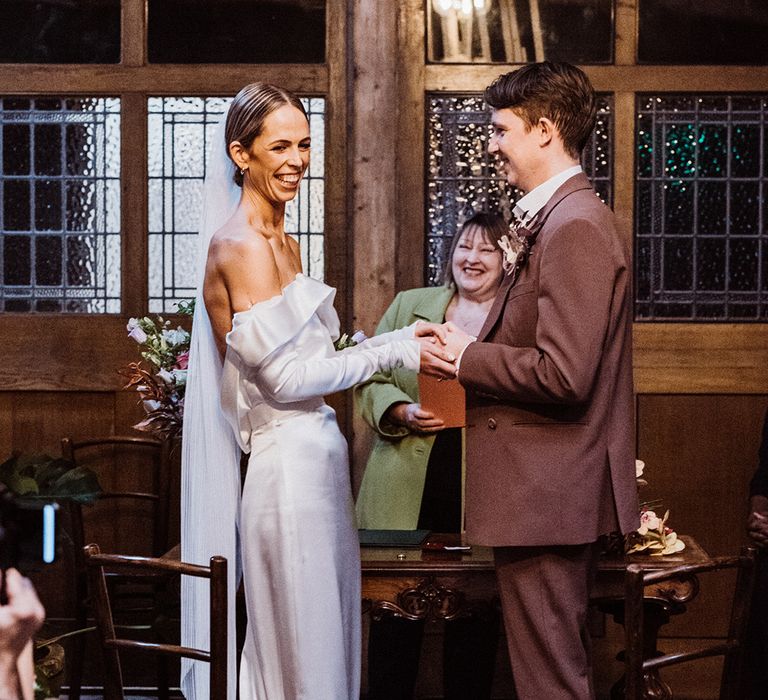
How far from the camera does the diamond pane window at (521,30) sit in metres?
4.39

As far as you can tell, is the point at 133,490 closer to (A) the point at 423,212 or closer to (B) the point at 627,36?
(A) the point at 423,212

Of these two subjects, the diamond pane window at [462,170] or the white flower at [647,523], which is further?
the diamond pane window at [462,170]

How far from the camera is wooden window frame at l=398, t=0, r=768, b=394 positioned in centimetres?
439

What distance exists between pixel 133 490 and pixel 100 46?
1.62m

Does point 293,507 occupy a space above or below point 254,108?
below

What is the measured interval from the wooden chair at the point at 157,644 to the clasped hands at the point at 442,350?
34.7 inches

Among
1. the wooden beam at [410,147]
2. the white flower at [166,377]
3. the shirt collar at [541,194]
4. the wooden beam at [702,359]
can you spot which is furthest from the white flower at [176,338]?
the wooden beam at [702,359]

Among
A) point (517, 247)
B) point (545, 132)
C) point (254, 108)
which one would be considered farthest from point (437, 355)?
point (254, 108)

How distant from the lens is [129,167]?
4.47 meters

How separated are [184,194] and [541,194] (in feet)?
6.94

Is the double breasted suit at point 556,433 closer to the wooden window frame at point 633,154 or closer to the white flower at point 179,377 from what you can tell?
the white flower at point 179,377

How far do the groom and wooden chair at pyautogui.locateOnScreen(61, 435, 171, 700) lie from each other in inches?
73.7

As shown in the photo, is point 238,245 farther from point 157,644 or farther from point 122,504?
point 122,504

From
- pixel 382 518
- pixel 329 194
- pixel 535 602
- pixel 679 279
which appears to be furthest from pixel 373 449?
pixel 535 602
